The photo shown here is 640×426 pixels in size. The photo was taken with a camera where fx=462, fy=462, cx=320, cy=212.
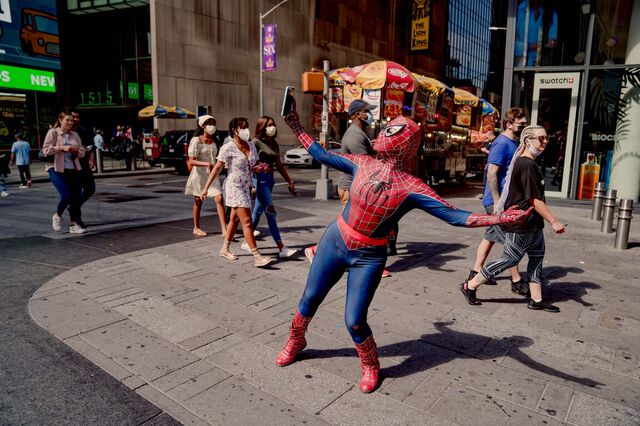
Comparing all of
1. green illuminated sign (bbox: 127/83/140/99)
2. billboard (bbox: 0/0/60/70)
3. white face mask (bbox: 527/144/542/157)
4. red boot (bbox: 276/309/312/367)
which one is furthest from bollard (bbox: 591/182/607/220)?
green illuminated sign (bbox: 127/83/140/99)

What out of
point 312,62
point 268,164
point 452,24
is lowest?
point 268,164

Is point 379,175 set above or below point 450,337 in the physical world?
above

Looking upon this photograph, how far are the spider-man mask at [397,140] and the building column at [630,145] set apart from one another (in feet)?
36.5

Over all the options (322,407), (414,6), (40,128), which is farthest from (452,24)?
(322,407)

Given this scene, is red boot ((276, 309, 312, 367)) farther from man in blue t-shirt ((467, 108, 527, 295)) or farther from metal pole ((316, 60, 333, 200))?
metal pole ((316, 60, 333, 200))

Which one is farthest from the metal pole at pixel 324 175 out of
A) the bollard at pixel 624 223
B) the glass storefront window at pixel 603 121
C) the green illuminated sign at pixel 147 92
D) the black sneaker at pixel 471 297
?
the green illuminated sign at pixel 147 92

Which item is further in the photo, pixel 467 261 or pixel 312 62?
pixel 312 62

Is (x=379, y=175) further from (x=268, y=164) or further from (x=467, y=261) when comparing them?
(x=467, y=261)

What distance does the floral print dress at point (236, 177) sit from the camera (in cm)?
582

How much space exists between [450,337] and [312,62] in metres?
32.4

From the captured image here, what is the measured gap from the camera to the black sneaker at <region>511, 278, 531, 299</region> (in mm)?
5121

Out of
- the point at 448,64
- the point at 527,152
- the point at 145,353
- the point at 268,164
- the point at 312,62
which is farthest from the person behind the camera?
the point at 448,64

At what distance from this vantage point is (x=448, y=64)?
62094 mm

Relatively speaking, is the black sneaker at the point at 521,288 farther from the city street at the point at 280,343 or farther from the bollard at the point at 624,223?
the bollard at the point at 624,223
